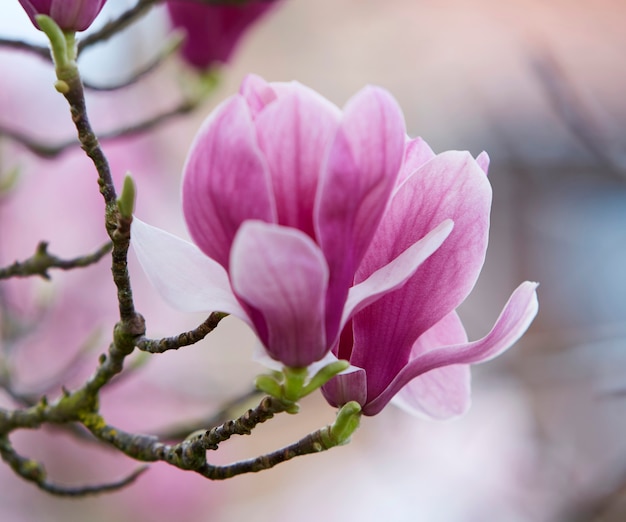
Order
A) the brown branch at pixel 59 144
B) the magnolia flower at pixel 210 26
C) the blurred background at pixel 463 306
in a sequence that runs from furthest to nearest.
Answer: the blurred background at pixel 463 306 < the magnolia flower at pixel 210 26 < the brown branch at pixel 59 144

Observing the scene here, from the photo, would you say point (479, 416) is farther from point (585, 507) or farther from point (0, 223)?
point (0, 223)

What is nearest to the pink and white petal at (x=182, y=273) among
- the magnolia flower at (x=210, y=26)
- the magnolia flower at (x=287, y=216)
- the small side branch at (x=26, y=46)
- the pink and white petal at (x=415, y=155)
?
the magnolia flower at (x=287, y=216)

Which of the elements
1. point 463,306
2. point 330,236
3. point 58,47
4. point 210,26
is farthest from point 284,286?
point 463,306

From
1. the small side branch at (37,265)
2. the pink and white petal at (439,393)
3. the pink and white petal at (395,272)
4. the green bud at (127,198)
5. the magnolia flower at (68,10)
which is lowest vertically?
the pink and white petal at (439,393)

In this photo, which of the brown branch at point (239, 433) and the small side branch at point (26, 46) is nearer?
the brown branch at point (239, 433)

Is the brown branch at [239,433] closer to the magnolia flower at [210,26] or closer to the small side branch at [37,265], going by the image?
the small side branch at [37,265]

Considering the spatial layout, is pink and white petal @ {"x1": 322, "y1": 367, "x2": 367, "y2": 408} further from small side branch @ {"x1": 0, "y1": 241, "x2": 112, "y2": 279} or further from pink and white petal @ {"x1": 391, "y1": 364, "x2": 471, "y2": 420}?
small side branch @ {"x1": 0, "y1": 241, "x2": 112, "y2": 279}

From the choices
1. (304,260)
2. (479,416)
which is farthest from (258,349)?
(479,416)
